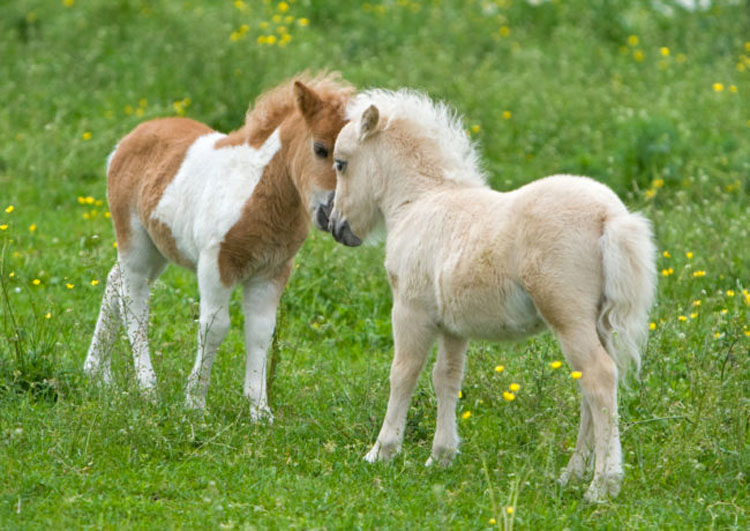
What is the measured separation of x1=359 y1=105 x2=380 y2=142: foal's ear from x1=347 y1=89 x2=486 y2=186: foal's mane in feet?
0.27

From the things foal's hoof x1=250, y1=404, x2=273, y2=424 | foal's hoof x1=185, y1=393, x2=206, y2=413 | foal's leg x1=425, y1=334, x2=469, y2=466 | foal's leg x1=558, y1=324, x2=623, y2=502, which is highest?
foal's leg x1=558, y1=324, x2=623, y2=502

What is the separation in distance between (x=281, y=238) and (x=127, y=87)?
664 cm

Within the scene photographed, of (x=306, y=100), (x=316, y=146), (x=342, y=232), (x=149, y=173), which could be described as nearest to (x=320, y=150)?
(x=316, y=146)

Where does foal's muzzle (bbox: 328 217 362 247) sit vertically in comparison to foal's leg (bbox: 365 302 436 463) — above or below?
above

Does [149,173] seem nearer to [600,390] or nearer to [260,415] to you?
[260,415]

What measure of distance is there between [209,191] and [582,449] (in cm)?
250

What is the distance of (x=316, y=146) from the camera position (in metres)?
5.76

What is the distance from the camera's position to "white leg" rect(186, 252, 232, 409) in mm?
5801

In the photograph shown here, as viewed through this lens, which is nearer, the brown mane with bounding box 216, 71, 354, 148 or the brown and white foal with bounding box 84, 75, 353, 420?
the brown and white foal with bounding box 84, 75, 353, 420

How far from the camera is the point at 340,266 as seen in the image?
8.02 metres

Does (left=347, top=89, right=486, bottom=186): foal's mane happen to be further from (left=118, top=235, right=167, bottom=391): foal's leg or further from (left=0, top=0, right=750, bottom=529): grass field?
(left=118, top=235, right=167, bottom=391): foal's leg

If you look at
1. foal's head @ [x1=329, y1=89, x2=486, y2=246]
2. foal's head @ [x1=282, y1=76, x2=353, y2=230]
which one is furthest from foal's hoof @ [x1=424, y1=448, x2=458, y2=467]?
foal's head @ [x1=282, y1=76, x2=353, y2=230]

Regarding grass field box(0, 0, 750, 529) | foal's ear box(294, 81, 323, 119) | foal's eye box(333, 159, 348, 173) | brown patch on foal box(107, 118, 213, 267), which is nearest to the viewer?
grass field box(0, 0, 750, 529)

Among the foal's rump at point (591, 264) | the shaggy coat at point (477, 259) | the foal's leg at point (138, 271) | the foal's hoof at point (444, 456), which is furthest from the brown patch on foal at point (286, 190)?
the foal's rump at point (591, 264)
